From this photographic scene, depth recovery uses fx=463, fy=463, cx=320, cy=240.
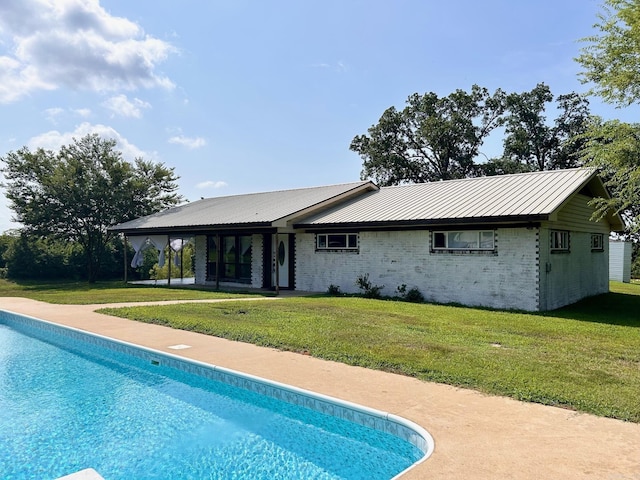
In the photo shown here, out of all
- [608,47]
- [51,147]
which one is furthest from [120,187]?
[608,47]

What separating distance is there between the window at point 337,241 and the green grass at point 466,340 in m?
2.99

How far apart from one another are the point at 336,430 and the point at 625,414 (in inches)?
110

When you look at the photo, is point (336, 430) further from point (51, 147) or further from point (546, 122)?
point (546, 122)

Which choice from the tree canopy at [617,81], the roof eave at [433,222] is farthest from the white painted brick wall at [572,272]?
the tree canopy at [617,81]

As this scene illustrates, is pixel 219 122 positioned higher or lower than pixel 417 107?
lower

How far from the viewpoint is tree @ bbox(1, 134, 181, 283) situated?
2423 cm

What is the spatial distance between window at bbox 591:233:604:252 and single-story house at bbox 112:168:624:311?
0.17 ft

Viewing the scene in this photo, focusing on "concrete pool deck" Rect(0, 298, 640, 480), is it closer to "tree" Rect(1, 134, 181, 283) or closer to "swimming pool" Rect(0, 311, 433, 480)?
"swimming pool" Rect(0, 311, 433, 480)

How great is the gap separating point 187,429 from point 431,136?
31.6m

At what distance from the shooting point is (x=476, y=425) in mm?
4234

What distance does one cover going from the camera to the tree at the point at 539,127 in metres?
33.1

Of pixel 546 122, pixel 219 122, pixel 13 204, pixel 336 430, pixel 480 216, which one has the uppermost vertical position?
pixel 546 122

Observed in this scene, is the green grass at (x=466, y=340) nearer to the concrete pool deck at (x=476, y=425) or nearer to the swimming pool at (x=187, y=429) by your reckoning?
the concrete pool deck at (x=476, y=425)

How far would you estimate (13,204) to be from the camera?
24234 mm
